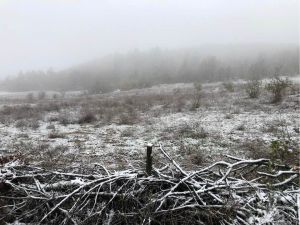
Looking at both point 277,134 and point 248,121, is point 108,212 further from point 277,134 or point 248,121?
point 248,121

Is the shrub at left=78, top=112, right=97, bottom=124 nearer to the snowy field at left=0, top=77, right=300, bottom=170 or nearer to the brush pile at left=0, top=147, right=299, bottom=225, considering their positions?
the snowy field at left=0, top=77, right=300, bottom=170

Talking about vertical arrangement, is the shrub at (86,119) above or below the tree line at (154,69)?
above

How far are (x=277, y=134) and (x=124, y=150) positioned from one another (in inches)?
163

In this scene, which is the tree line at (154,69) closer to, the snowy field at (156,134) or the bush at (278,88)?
the bush at (278,88)

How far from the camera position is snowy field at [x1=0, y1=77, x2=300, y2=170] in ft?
23.1

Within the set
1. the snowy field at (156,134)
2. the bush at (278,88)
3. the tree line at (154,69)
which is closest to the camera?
the snowy field at (156,134)

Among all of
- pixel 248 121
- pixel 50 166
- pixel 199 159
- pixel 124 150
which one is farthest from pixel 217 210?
pixel 248 121

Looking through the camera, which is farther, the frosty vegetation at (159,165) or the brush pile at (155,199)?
the frosty vegetation at (159,165)

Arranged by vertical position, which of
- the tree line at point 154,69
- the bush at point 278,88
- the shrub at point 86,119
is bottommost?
the tree line at point 154,69

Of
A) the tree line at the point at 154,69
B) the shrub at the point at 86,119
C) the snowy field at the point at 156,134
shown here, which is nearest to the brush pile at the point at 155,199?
the snowy field at the point at 156,134

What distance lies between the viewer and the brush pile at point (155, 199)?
331 centimetres

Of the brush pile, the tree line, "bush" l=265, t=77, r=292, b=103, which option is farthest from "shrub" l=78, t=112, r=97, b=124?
the tree line

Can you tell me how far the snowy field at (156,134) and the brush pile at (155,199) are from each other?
690 millimetres

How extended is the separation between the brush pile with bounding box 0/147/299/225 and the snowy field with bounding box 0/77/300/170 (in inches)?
27.2
